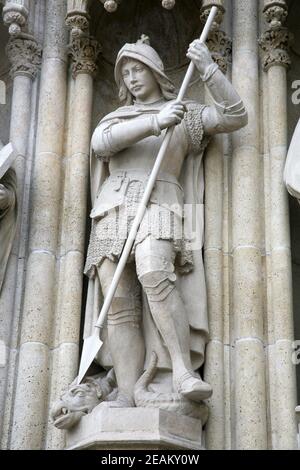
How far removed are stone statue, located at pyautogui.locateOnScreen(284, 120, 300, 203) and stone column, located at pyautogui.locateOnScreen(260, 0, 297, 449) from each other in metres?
0.27

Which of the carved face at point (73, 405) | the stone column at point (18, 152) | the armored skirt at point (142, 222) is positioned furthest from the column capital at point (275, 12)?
the carved face at point (73, 405)

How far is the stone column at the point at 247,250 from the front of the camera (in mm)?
8602

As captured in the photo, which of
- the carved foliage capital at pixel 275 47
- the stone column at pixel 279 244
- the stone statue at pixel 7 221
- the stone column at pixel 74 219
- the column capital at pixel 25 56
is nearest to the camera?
the stone column at pixel 279 244

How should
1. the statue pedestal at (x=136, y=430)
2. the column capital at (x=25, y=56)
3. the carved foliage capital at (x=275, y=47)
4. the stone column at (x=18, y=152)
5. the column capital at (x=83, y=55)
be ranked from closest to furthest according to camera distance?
the statue pedestal at (x=136, y=430)
the stone column at (x=18, y=152)
the carved foliage capital at (x=275, y=47)
the column capital at (x=83, y=55)
the column capital at (x=25, y=56)

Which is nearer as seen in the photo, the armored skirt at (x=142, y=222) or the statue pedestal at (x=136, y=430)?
the statue pedestal at (x=136, y=430)

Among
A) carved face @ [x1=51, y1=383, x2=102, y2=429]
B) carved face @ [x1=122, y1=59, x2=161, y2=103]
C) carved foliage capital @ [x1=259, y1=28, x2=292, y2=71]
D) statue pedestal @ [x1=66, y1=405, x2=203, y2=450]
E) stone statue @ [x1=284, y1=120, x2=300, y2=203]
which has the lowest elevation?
statue pedestal @ [x1=66, y1=405, x2=203, y2=450]

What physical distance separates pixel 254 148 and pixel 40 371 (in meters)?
2.33

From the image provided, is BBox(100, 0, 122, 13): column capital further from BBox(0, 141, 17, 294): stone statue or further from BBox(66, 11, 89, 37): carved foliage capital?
BBox(0, 141, 17, 294): stone statue

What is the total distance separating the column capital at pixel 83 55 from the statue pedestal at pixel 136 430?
9.67 feet

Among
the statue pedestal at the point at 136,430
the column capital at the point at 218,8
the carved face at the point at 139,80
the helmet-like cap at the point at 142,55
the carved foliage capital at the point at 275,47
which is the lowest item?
the statue pedestal at the point at 136,430

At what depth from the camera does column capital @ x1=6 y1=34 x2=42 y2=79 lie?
10094 mm

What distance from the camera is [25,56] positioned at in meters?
10.1

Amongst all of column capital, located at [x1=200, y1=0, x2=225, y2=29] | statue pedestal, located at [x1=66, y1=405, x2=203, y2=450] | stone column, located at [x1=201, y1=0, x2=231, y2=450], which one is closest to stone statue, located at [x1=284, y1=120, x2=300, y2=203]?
stone column, located at [x1=201, y1=0, x2=231, y2=450]

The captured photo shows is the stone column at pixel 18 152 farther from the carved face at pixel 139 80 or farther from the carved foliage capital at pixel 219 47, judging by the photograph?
the carved foliage capital at pixel 219 47
